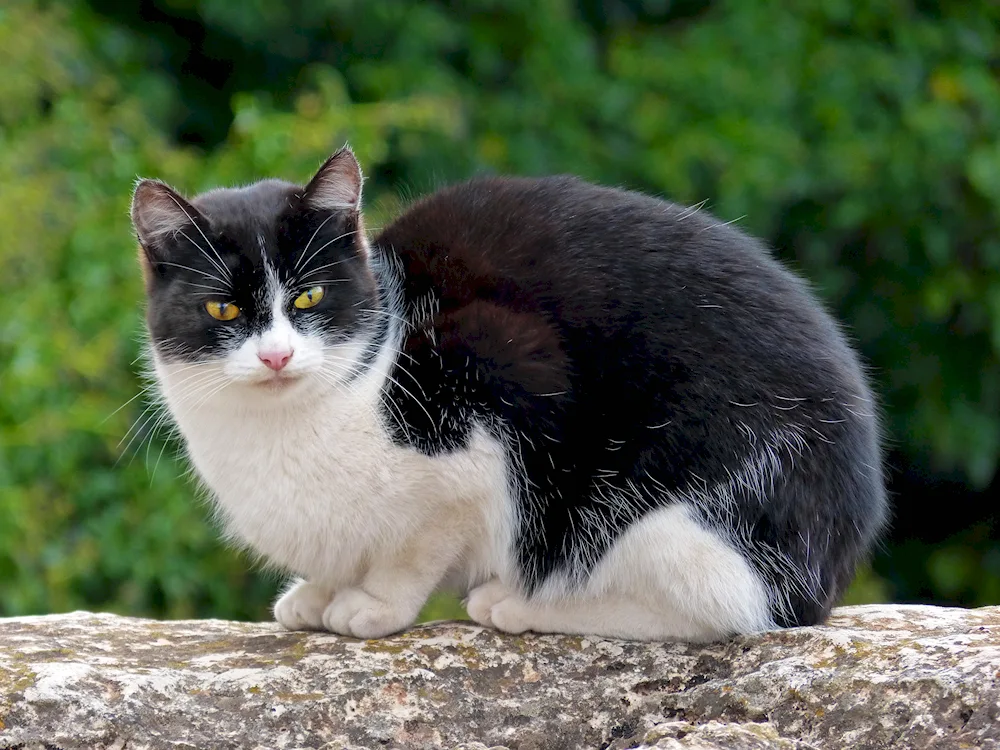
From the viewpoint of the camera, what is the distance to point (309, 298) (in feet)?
8.00

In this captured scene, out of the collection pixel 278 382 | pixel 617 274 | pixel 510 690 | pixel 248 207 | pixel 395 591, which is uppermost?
pixel 248 207

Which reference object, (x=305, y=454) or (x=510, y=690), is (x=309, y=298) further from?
(x=510, y=690)

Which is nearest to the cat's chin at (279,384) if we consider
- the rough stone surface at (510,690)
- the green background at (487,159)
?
the rough stone surface at (510,690)

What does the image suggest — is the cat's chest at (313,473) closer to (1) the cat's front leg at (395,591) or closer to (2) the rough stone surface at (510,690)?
(1) the cat's front leg at (395,591)

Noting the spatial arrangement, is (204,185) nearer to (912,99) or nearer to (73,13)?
(73,13)

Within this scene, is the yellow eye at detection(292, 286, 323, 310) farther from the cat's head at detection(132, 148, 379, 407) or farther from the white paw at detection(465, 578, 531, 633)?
the white paw at detection(465, 578, 531, 633)

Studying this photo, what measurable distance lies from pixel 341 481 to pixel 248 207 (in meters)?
0.58

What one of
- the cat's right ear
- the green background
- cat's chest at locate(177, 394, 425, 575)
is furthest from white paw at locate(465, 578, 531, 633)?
the green background

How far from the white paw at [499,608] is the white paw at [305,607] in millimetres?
313

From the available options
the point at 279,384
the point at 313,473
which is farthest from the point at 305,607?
the point at 279,384

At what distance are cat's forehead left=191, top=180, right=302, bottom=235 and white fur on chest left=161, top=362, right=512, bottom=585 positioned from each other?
346mm

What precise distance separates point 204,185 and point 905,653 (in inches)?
118

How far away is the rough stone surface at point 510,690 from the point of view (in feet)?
6.73

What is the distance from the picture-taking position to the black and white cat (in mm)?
2373
